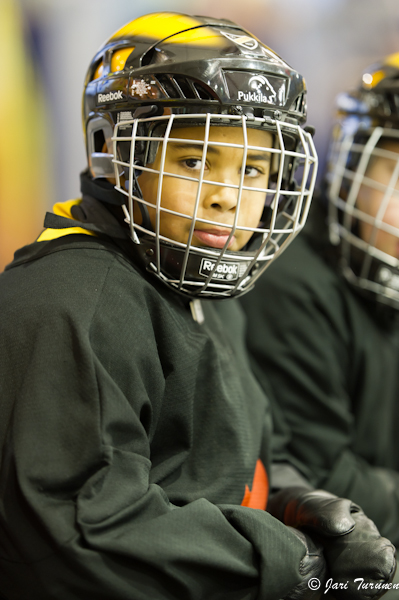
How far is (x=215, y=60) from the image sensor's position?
77 cm

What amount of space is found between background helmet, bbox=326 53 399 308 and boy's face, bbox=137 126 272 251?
1.79 feet

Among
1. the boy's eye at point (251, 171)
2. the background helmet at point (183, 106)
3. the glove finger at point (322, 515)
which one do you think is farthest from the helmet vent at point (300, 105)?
the glove finger at point (322, 515)

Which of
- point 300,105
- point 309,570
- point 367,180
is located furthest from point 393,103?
point 309,570

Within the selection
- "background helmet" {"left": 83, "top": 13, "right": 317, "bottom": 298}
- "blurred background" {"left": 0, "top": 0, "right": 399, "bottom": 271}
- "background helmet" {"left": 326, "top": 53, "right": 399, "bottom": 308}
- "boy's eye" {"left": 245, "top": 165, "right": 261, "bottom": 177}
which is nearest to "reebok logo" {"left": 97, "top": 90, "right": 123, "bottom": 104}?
"background helmet" {"left": 83, "top": 13, "right": 317, "bottom": 298}

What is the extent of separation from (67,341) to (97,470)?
0.17 metres

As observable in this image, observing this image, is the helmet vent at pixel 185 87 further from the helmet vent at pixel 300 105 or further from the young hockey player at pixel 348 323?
the young hockey player at pixel 348 323

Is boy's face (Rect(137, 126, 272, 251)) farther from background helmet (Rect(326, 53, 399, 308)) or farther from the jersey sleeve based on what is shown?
background helmet (Rect(326, 53, 399, 308))

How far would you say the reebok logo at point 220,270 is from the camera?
0.80 m

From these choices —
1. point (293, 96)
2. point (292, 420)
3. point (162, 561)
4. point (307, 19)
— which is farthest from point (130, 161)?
point (307, 19)

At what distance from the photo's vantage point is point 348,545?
0.81 m

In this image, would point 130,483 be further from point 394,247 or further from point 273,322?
point 394,247

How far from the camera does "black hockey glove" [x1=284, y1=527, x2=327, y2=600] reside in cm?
76

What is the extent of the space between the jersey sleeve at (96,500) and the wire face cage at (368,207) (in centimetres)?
75

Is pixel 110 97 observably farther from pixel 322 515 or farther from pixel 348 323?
pixel 348 323
